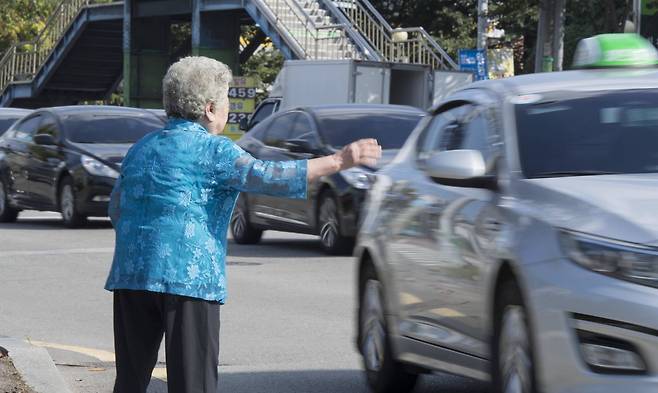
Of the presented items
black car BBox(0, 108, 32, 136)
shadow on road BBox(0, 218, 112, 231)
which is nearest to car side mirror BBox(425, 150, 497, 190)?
shadow on road BBox(0, 218, 112, 231)

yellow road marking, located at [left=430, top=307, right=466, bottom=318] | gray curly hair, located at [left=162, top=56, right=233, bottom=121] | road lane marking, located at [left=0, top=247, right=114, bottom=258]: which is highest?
gray curly hair, located at [left=162, top=56, right=233, bottom=121]

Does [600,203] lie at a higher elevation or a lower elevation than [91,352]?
higher

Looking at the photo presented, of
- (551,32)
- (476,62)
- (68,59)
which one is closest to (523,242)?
(551,32)

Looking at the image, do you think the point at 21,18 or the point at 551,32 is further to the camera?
the point at 21,18

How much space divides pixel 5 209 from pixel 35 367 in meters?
14.0

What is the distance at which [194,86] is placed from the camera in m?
5.55

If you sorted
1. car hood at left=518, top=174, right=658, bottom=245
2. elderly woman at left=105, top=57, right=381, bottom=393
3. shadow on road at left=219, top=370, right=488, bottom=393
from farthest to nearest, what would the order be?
shadow on road at left=219, top=370, right=488, bottom=393 < car hood at left=518, top=174, right=658, bottom=245 < elderly woman at left=105, top=57, right=381, bottom=393

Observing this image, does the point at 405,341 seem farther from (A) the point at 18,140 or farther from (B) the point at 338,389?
(A) the point at 18,140

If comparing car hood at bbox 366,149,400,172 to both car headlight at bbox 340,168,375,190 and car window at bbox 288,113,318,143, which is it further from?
car window at bbox 288,113,318,143

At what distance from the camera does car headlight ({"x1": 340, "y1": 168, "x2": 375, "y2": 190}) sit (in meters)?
16.1

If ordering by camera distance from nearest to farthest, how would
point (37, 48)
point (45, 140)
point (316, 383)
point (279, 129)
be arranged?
point (316, 383) < point (279, 129) < point (45, 140) < point (37, 48)

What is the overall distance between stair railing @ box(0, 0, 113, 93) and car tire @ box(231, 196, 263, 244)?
32.3m

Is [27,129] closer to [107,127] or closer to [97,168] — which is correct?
[107,127]

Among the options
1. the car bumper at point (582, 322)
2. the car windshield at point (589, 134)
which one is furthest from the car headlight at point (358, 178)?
the car bumper at point (582, 322)
